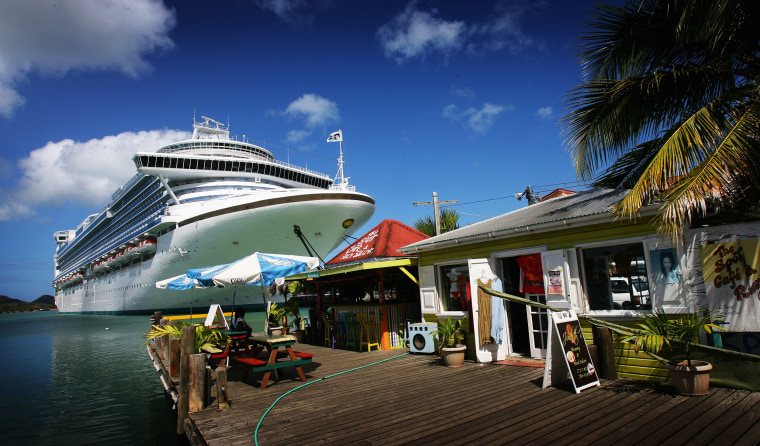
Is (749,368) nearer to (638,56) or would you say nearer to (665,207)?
(665,207)

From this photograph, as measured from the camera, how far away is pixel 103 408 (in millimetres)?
8703

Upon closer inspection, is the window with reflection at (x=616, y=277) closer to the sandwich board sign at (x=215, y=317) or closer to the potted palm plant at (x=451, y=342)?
the potted palm plant at (x=451, y=342)

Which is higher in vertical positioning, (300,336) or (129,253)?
(129,253)

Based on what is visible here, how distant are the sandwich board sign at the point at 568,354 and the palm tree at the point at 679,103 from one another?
5.61 feet

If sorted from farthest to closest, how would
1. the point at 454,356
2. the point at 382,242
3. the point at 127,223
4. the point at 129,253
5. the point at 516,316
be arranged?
the point at 127,223, the point at 129,253, the point at 382,242, the point at 516,316, the point at 454,356

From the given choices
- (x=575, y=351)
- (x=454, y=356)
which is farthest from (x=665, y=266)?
(x=454, y=356)

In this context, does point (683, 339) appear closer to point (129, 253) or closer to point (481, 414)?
point (481, 414)

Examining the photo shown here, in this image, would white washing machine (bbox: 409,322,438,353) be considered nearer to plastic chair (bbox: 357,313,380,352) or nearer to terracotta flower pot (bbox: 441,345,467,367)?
terracotta flower pot (bbox: 441,345,467,367)

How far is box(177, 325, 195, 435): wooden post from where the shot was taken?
599cm

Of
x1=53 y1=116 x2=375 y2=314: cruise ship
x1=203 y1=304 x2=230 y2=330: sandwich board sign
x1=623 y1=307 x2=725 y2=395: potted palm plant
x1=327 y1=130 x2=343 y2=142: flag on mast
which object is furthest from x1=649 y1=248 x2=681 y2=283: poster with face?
x1=327 y1=130 x2=343 y2=142: flag on mast

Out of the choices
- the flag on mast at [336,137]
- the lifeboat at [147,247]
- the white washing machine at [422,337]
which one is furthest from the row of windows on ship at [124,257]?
the white washing machine at [422,337]

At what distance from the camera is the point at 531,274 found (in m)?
7.57

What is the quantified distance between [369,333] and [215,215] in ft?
69.0

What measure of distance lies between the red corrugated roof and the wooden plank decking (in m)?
5.05
